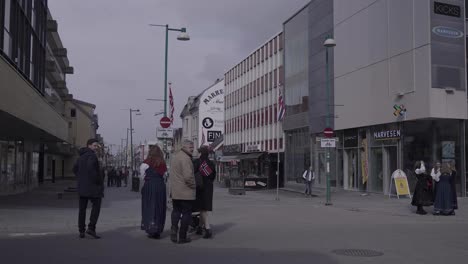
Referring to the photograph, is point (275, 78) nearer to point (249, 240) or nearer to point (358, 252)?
point (249, 240)

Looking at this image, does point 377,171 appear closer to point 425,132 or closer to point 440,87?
point 425,132

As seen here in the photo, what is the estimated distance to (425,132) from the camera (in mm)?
26781

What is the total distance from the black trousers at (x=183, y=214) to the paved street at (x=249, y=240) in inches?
13.0

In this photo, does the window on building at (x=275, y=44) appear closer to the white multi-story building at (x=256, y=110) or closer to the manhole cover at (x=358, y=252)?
the white multi-story building at (x=256, y=110)

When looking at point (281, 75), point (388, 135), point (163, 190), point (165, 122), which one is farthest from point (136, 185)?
point (163, 190)

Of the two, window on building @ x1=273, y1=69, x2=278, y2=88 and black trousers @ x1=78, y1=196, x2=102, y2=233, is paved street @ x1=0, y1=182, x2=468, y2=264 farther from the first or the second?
window on building @ x1=273, y1=69, x2=278, y2=88

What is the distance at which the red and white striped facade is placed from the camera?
4722cm

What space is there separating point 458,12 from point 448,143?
6.00m

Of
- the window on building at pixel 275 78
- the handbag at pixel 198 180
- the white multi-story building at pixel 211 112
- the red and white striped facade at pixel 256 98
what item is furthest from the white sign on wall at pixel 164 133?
the white multi-story building at pixel 211 112

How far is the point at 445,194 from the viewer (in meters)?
17.4

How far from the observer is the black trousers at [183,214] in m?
10.4

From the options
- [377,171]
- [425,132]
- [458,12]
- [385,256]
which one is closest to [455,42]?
[458,12]

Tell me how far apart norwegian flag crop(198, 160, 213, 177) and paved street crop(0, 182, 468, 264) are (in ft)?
4.25

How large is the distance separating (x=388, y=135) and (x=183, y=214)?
20310mm
